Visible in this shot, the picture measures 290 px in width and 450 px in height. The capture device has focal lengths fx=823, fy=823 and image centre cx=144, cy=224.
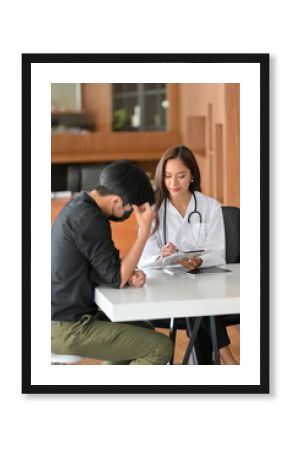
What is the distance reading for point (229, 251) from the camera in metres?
2.45

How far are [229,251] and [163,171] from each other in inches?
12.3

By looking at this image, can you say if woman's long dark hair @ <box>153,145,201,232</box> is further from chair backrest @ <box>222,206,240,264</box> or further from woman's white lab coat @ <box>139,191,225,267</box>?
chair backrest @ <box>222,206,240,264</box>

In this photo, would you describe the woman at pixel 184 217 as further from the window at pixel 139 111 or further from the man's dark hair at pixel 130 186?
the window at pixel 139 111

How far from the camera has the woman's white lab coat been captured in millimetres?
2443

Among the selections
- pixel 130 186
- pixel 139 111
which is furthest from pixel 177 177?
pixel 139 111

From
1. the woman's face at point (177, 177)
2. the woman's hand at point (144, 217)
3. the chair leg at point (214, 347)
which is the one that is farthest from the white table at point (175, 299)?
the woman's face at point (177, 177)

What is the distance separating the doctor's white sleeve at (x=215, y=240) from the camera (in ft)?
8.00
